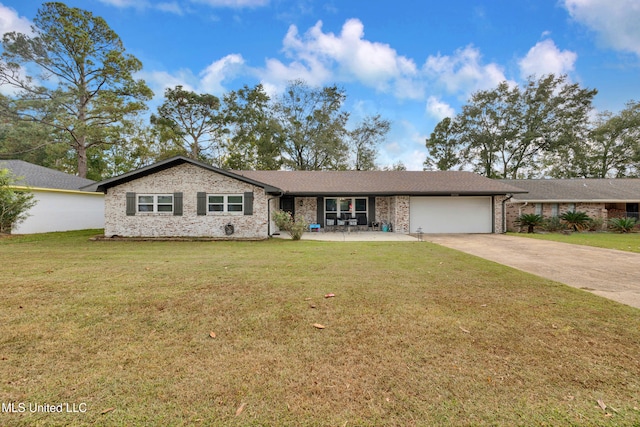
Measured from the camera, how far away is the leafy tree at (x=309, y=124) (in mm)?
28406

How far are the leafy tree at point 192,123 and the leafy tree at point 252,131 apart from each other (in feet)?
3.72

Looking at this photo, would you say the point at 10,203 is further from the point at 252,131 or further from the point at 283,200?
the point at 252,131

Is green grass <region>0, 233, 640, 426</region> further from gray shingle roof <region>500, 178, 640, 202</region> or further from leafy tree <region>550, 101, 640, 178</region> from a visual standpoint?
leafy tree <region>550, 101, 640, 178</region>

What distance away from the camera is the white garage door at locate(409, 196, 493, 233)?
15.9m

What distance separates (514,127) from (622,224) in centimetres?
1600

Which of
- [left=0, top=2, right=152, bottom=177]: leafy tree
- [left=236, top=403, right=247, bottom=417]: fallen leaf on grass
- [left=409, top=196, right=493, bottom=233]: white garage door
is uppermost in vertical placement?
[left=0, top=2, right=152, bottom=177]: leafy tree

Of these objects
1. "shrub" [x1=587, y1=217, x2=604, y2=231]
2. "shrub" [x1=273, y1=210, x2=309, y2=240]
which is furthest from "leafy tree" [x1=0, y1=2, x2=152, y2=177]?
"shrub" [x1=587, y1=217, x2=604, y2=231]

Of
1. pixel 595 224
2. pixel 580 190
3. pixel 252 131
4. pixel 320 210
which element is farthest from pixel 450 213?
pixel 252 131

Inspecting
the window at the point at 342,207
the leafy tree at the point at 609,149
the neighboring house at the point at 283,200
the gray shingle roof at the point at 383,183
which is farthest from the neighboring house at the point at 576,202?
the leafy tree at the point at 609,149

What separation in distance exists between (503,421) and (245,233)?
39.8ft

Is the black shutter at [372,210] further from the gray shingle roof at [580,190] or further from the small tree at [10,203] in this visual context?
the small tree at [10,203]

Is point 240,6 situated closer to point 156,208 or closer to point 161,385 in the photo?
point 156,208

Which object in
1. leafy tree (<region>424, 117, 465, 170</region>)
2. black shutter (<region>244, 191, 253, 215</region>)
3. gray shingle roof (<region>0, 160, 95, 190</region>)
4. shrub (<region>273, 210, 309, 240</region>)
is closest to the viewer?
shrub (<region>273, 210, 309, 240</region>)

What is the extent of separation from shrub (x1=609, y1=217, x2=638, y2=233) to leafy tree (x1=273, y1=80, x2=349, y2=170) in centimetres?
2048
